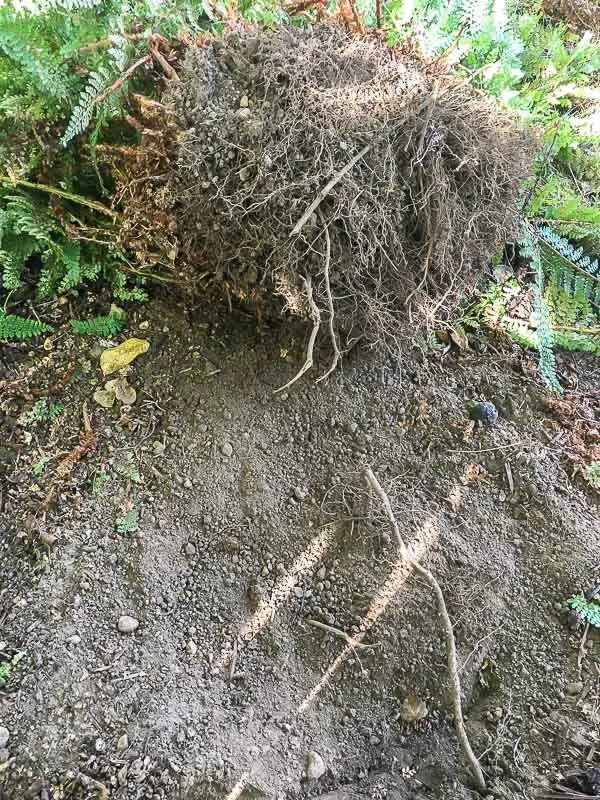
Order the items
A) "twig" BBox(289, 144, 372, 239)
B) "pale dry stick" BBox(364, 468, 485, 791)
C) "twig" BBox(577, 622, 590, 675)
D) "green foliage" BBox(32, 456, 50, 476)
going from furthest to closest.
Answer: "green foliage" BBox(32, 456, 50, 476) < "twig" BBox(577, 622, 590, 675) < "twig" BBox(289, 144, 372, 239) < "pale dry stick" BBox(364, 468, 485, 791)

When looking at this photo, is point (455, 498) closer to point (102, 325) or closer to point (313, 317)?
point (313, 317)

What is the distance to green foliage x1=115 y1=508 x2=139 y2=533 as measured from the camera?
1925mm

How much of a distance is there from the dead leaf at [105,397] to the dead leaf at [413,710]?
4.72 feet

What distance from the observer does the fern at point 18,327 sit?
2.10 metres

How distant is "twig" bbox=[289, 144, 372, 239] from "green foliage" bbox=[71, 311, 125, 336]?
799 millimetres

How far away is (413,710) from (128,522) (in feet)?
3.64

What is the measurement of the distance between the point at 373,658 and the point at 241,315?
1.31 m

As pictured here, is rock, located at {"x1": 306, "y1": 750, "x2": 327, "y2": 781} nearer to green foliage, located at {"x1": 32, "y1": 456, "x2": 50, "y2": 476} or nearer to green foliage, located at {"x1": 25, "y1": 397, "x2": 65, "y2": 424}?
green foliage, located at {"x1": 32, "y1": 456, "x2": 50, "y2": 476}

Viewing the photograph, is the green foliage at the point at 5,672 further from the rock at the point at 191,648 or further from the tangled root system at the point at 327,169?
the tangled root system at the point at 327,169

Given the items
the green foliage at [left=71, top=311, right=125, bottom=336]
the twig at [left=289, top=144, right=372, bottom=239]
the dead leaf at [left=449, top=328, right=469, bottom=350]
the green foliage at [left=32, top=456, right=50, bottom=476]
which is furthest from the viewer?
the dead leaf at [left=449, top=328, right=469, bottom=350]

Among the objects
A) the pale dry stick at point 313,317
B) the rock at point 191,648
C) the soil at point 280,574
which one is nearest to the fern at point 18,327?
the soil at point 280,574

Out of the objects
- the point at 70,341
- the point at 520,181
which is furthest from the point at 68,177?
the point at 520,181

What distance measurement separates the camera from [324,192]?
5.79 ft

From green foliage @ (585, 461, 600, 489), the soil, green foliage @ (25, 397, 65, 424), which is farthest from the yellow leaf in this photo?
green foliage @ (585, 461, 600, 489)
